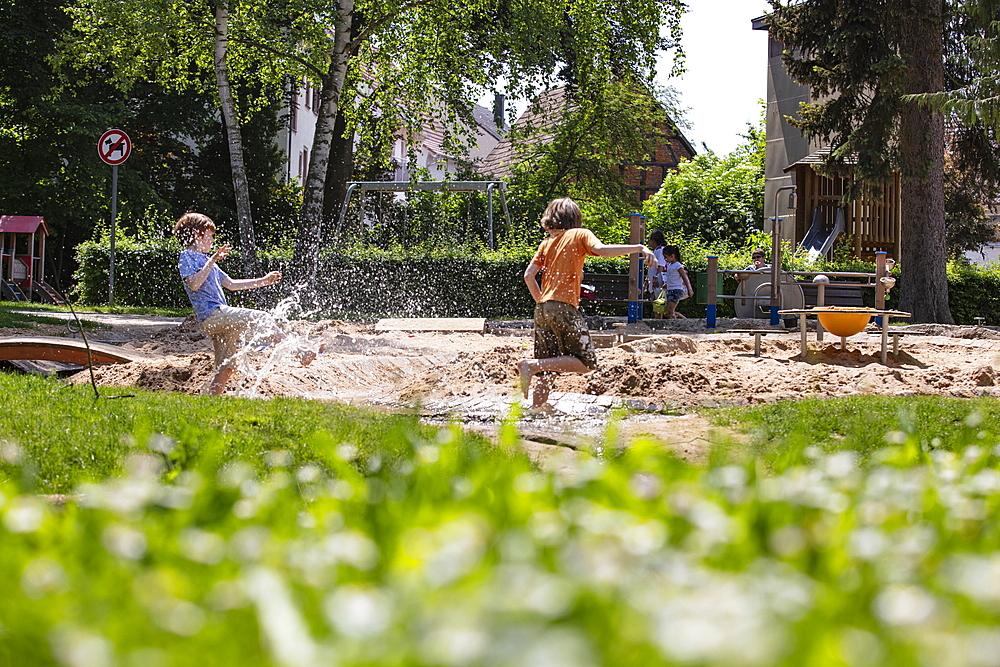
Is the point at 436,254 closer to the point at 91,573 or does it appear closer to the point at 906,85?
the point at 906,85

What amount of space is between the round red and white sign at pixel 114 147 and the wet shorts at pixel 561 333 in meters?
14.9

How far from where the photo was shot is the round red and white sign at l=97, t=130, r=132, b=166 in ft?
67.7

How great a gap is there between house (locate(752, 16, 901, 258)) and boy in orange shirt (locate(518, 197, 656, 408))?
18.6 metres

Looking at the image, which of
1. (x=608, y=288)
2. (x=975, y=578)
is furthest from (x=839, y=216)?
(x=975, y=578)

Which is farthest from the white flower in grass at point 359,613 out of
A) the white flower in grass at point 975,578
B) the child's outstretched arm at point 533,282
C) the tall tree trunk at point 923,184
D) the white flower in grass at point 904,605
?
the tall tree trunk at point 923,184

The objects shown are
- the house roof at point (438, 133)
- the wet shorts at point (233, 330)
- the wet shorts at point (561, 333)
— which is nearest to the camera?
the wet shorts at point (561, 333)

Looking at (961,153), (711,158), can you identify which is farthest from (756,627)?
(711,158)

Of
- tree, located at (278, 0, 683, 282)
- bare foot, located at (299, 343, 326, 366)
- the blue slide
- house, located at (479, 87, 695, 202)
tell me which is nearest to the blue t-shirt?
bare foot, located at (299, 343, 326, 366)

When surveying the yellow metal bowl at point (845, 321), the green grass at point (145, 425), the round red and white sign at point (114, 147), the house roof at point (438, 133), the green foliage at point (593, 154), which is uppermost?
the house roof at point (438, 133)

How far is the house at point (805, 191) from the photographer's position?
29219 millimetres

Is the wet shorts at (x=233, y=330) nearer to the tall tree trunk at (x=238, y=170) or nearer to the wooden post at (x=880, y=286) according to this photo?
the wooden post at (x=880, y=286)

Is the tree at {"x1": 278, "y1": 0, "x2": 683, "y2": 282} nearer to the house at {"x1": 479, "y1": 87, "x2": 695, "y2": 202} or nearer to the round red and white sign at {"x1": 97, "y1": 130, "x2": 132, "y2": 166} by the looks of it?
the house at {"x1": 479, "y1": 87, "x2": 695, "y2": 202}

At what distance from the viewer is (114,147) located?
20797 millimetres

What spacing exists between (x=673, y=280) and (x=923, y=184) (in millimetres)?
5720
